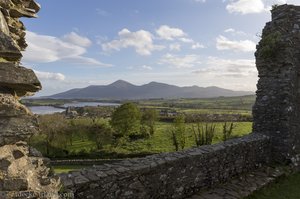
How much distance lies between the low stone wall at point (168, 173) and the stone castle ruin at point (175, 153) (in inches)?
0.6

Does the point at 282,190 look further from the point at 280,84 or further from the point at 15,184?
the point at 15,184

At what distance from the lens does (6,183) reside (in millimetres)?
3029

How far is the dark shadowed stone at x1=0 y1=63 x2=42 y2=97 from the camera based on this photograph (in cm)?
329

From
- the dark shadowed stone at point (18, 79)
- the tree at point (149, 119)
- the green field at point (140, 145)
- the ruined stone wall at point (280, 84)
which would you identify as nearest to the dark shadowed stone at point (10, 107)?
the dark shadowed stone at point (18, 79)

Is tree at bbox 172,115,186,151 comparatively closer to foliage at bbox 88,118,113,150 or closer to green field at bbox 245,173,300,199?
foliage at bbox 88,118,113,150

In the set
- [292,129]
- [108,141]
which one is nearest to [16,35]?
[292,129]

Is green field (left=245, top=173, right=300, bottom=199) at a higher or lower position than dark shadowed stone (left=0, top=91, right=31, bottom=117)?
lower

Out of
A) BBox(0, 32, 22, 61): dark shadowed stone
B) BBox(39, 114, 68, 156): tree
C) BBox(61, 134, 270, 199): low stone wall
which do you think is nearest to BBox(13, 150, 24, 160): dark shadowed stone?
BBox(0, 32, 22, 61): dark shadowed stone

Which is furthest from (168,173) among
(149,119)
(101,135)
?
(149,119)

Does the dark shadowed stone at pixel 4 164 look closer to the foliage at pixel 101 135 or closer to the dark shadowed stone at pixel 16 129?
the dark shadowed stone at pixel 16 129

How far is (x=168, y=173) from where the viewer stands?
271 inches

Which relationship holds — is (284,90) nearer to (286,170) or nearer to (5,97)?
(286,170)

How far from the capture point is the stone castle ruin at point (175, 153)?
3.27m

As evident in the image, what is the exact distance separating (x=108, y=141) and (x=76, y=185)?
161ft
